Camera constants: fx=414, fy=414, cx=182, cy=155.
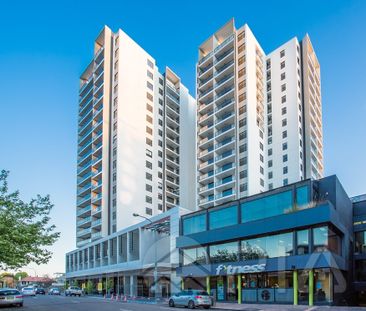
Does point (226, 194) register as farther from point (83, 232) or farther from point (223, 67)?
point (83, 232)

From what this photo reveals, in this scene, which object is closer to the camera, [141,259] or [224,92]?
[141,259]

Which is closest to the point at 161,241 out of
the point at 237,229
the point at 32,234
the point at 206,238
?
the point at 206,238

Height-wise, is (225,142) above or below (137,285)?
above

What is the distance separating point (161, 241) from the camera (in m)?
61.1

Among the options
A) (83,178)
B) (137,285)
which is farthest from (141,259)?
(83,178)

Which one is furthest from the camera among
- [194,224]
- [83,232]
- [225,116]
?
[83,232]

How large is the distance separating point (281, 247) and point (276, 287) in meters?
3.25

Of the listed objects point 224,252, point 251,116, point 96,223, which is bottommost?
point 224,252

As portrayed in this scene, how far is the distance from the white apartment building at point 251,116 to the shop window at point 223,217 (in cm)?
3296

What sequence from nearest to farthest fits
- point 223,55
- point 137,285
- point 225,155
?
point 137,285 → point 225,155 → point 223,55

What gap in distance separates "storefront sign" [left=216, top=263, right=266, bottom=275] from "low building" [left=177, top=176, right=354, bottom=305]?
0.11ft

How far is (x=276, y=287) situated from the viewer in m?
34.0

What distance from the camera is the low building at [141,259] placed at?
5119 centimetres

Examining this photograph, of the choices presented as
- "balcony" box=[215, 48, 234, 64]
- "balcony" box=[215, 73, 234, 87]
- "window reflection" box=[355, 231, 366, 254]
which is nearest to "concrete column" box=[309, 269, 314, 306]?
"window reflection" box=[355, 231, 366, 254]
